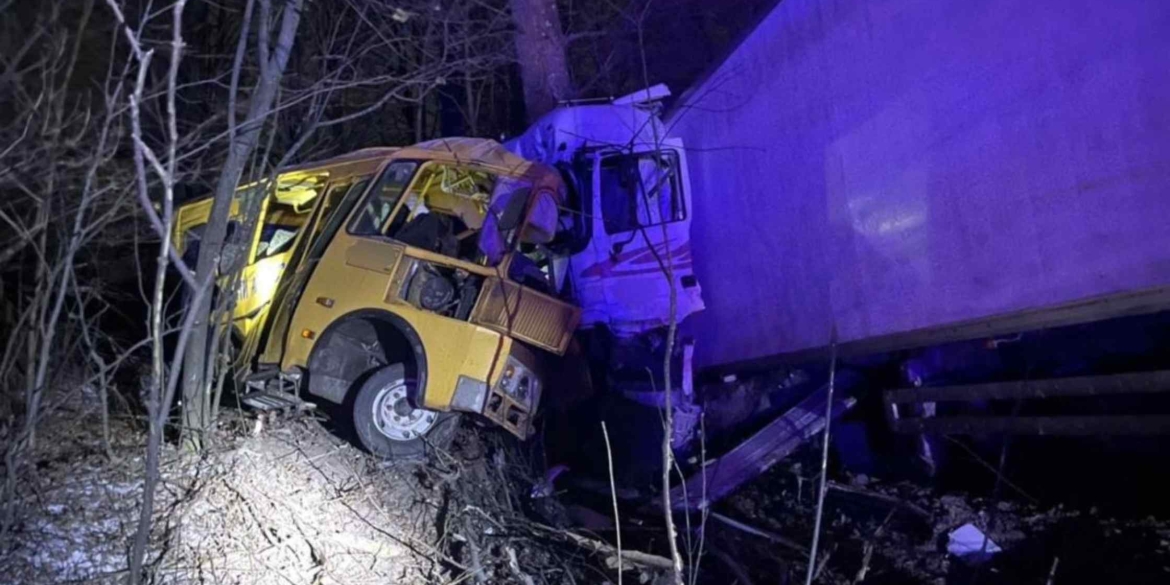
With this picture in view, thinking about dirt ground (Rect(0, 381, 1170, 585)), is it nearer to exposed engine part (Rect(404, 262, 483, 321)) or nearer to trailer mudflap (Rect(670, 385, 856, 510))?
trailer mudflap (Rect(670, 385, 856, 510))

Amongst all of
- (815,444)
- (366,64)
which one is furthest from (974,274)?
(366,64)

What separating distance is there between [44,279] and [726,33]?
1178cm

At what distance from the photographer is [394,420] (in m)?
7.12

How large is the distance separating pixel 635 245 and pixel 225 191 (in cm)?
369

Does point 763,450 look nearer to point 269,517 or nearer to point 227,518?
point 269,517

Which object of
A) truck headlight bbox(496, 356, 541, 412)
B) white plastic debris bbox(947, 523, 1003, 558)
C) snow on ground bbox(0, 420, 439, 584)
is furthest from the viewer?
truck headlight bbox(496, 356, 541, 412)

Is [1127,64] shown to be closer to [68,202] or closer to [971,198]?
[971,198]

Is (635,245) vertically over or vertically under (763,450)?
over

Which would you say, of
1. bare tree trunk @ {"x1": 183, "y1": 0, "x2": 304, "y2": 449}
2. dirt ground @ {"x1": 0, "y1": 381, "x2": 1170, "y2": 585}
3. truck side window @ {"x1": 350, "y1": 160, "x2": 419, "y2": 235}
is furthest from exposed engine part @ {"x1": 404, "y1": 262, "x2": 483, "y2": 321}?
bare tree trunk @ {"x1": 183, "y1": 0, "x2": 304, "y2": 449}

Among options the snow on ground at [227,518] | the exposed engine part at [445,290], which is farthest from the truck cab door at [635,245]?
the snow on ground at [227,518]

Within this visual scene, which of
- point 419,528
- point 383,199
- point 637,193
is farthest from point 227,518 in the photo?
point 637,193

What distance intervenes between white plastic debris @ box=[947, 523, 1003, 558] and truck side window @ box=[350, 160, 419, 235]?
14.5 ft

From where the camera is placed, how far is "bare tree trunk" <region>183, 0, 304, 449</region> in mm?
5695

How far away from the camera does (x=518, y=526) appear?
6.39 m
